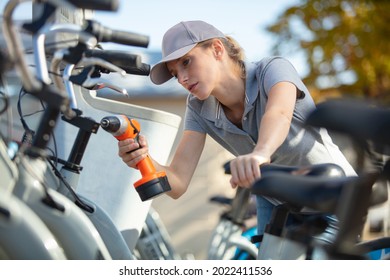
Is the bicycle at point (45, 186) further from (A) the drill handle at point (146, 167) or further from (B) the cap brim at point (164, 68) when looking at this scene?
(B) the cap brim at point (164, 68)

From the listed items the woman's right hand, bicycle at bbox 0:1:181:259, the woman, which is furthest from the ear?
bicycle at bbox 0:1:181:259

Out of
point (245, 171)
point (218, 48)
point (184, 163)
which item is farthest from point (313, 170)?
point (184, 163)

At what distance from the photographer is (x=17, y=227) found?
1677 mm

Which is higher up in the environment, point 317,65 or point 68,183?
point 68,183

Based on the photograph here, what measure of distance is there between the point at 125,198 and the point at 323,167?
147 cm

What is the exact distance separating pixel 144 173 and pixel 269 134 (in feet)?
1.51

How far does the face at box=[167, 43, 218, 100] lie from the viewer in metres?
2.42

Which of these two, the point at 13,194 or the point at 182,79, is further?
the point at 182,79

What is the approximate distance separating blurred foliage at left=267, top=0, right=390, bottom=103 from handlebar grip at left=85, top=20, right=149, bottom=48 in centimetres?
990

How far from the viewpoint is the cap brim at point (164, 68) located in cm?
241

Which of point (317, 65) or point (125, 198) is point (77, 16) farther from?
point (317, 65)

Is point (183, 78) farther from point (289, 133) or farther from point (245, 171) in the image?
point (245, 171)
